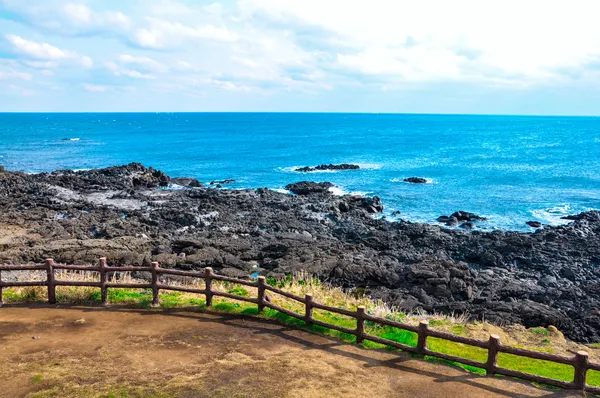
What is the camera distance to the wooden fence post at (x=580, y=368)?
398 inches

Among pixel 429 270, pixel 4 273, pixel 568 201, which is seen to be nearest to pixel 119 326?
pixel 4 273

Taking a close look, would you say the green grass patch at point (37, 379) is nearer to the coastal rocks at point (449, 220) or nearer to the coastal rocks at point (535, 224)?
the coastal rocks at point (449, 220)

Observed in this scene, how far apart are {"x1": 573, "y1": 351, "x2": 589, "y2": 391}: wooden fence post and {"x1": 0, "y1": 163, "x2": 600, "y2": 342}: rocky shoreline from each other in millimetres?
8759

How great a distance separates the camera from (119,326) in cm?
1320

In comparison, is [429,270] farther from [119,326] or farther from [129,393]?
[129,393]

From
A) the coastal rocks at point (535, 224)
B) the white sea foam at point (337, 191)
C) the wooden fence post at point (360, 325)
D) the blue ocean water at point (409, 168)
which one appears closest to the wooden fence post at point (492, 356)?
the wooden fence post at point (360, 325)

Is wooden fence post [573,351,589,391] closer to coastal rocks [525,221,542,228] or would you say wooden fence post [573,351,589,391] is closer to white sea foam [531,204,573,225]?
coastal rocks [525,221,542,228]

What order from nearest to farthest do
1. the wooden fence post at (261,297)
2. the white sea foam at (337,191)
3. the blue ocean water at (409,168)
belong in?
1. the wooden fence post at (261,297)
2. the blue ocean water at (409,168)
3. the white sea foam at (337,191)

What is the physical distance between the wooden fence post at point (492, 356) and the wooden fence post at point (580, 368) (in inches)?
61.5

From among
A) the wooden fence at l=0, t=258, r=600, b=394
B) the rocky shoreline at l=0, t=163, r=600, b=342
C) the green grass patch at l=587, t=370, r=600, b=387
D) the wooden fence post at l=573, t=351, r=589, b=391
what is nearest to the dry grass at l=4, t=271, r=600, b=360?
the wooden fence at l=0, t=258, r=600, b=394

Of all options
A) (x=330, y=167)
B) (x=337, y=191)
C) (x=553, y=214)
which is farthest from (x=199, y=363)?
(x=330, y=167)

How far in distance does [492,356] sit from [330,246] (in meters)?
20.5

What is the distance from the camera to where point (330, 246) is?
31.3 metres

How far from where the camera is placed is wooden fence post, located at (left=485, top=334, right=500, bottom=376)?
10859 millimetres
